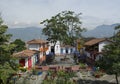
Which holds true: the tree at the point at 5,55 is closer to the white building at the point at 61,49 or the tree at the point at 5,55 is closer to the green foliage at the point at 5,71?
the green foliage at the point at 5,71

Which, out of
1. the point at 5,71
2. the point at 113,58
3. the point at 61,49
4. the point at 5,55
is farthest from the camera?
the point at 61,49

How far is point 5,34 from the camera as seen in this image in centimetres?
2716

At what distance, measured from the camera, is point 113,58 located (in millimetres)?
34000

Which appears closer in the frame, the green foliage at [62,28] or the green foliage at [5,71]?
the green foliage at [5,71]

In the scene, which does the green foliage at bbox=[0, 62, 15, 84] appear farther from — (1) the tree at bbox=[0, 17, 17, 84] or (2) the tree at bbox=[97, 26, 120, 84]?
(2) the tree at bbox=[97, 26, 120, 84]

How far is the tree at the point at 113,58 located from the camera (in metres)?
33.6

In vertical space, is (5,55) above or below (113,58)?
above

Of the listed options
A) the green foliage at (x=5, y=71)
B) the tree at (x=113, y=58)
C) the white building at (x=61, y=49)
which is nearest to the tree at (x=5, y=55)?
the green foliage at (x=5, y=71)

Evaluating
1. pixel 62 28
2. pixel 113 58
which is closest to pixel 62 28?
pixel 62 28

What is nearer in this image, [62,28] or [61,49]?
[62,28]

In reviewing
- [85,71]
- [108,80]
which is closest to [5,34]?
[108,80]

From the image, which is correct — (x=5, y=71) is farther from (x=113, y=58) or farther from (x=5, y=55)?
(x=113, y=58)

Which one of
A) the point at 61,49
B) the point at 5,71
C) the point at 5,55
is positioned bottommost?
the point at 5,71

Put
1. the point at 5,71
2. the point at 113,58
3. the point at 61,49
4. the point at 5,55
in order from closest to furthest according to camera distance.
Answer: the point at 5,71 → the point at 5,55 → the point at 113,58 → the point at 61,49
